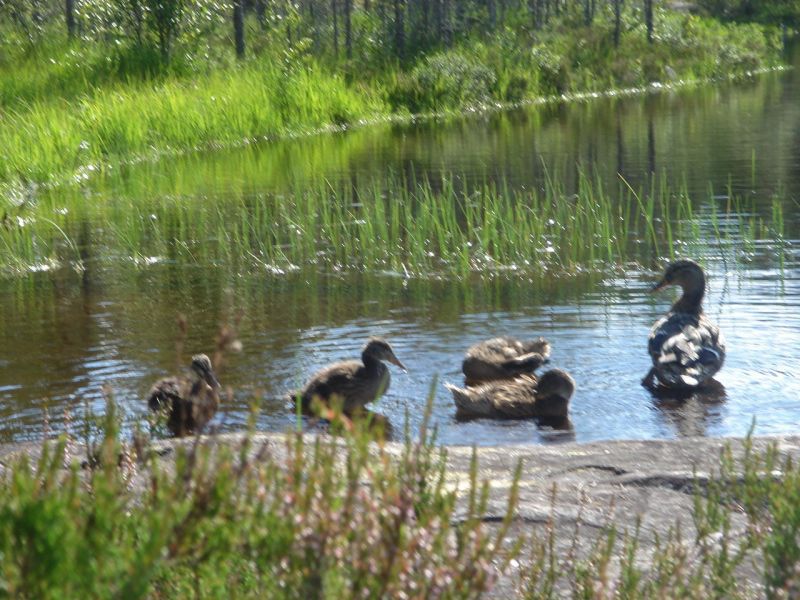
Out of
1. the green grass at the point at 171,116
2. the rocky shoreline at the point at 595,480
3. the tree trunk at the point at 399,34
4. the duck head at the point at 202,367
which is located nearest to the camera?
the rocky shoreline at the point at 595,480

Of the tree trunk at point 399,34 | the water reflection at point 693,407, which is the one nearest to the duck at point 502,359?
the water reflection at point 693,407

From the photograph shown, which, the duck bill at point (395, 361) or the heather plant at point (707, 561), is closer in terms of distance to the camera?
the heather plant at point (707, 561)

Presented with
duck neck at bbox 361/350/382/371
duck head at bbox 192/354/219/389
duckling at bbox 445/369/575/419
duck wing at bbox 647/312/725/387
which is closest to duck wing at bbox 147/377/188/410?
duck head at bbox 192/354/219/389

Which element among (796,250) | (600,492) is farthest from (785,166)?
(600,492)

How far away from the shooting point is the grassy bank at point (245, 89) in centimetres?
2047

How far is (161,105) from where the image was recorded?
2314 centimetres

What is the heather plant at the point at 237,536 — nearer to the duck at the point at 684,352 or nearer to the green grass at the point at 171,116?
the duck at the point at 684,352

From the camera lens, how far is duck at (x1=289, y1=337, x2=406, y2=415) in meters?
8.52

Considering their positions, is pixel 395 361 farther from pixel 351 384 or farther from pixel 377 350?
pixel 351 384

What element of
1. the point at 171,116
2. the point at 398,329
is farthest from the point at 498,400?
the point at 171,116

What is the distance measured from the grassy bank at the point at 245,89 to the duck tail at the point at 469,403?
33.3 ft

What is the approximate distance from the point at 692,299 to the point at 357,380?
9.49 feet

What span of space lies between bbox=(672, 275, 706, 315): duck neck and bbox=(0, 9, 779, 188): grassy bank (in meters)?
9.94

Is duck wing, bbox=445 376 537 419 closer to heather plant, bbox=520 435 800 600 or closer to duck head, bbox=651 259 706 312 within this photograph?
duck head, bbox=651 259 706 312
